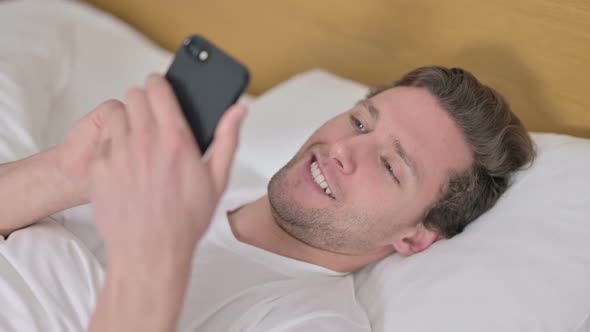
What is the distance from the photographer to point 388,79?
152 cm

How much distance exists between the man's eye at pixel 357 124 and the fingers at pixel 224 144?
20.6 inches

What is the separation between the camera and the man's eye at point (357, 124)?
1.17m

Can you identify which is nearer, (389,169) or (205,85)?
(205,85)

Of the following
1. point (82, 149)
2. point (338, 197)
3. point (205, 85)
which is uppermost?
point (205, 85)

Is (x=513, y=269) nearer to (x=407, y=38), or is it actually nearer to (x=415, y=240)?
(x=415, y=240)

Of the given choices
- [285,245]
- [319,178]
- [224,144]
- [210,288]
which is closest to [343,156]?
[319,178]

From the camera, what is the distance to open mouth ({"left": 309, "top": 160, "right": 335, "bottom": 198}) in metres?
1.12

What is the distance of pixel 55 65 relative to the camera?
1561 mm

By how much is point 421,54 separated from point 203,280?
74 centimetres

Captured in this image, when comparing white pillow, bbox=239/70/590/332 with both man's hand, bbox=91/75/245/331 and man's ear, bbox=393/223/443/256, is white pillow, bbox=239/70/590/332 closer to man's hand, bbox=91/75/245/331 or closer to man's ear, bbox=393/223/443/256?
man's ear, bbox=393/223/443/256

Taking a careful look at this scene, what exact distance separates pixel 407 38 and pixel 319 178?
505 millimetres

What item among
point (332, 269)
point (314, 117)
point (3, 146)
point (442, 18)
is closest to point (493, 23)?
point (442, 18)

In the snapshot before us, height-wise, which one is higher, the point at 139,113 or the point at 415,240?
the point at 139,113

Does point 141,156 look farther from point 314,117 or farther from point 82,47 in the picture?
point 82,47
